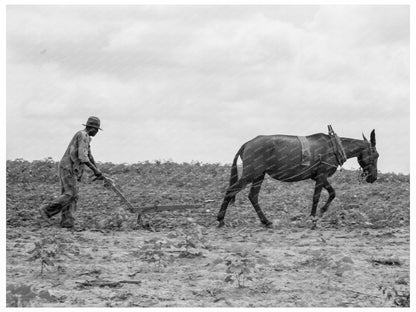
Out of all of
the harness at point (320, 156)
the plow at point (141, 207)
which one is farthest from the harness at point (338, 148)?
the plow at point (141, 207)

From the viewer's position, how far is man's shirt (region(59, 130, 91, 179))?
38.7 ft

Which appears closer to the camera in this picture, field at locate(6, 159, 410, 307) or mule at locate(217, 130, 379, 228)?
field at locate(6, 159, 410, 307)

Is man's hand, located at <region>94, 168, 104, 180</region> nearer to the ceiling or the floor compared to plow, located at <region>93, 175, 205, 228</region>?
nearer to the ceiling

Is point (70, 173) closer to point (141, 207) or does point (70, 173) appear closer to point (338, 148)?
point (141, 207)

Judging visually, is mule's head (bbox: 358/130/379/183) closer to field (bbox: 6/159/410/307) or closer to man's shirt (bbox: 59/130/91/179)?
field (bbox: 6/159/410/307)

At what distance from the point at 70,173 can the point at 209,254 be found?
3596mm

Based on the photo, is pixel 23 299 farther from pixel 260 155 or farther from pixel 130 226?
pixel 260 155

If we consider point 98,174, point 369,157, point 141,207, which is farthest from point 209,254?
point 369,157

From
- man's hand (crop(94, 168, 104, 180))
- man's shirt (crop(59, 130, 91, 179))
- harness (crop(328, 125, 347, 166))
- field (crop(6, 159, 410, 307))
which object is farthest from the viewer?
harness (crop(328, 125, 347, 166))

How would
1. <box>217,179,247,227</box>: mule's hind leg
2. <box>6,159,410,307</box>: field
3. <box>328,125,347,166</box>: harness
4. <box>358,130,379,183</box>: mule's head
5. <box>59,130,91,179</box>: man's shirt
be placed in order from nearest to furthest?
<box>6,159,410,307</box>: field → <box>59,130,91,179</box>: man's shirt → <box>217,179,247,227</box>: mule's hind leg → <box>328,125,347,166</box>: harness → <box>358,130,379,183</box>: mule's head

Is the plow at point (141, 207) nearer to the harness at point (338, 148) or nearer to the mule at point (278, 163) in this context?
the mule at point (278, 163)

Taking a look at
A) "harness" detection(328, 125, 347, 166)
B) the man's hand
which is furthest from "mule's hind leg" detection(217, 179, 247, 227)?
the man's hand

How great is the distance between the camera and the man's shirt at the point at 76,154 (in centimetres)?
1179

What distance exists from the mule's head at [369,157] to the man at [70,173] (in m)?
→ 5.96
